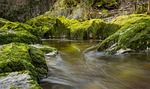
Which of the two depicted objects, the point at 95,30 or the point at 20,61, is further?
the point at 95,30

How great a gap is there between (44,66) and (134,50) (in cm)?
562

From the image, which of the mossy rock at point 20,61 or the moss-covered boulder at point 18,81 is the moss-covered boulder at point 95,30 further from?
the moss-covered boulder at point 18,81

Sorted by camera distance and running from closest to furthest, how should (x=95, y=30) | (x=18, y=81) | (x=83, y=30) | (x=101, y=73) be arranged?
(x=18, y=81), (x=101, y=73), (x=95, y=30), (x=83, y=30)

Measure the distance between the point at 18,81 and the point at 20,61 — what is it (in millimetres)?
1639

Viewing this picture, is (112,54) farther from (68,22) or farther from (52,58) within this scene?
(68,22)

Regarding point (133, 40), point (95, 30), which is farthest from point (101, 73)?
point (95, 30)

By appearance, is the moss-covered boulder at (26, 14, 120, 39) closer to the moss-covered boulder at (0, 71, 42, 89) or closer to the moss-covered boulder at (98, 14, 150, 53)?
the moss-covered boulder at (98, 14, 150, 53)

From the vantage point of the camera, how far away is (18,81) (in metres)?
5.79

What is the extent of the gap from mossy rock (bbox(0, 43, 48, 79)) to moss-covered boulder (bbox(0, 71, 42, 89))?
731 mm

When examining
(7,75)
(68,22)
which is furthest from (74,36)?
(7,75)

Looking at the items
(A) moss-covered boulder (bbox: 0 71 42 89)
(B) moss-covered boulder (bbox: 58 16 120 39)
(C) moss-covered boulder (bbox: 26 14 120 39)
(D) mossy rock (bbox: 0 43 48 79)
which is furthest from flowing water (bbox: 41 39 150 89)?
(B) moss-covered boulder (bbox: 58 16 120 39)

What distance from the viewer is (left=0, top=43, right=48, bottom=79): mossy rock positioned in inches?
279

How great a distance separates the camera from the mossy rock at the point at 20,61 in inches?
279

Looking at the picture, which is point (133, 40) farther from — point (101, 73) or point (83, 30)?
point (83, 30)
